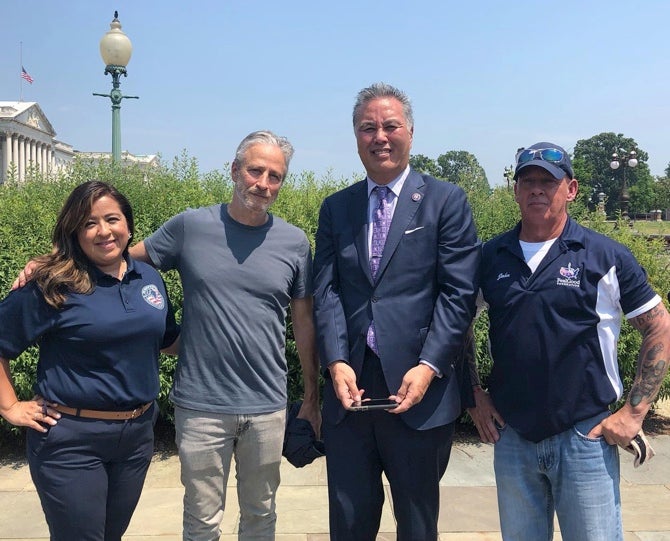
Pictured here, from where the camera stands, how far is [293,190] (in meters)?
7.11

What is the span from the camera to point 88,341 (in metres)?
2.43

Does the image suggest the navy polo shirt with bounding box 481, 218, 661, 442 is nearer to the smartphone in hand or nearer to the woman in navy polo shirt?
the smartphone in hand

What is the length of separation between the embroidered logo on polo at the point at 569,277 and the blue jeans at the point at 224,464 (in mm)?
1459

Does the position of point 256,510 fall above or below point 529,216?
below

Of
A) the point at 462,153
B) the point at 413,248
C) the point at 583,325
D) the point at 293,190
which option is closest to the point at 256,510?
the point at 413,248

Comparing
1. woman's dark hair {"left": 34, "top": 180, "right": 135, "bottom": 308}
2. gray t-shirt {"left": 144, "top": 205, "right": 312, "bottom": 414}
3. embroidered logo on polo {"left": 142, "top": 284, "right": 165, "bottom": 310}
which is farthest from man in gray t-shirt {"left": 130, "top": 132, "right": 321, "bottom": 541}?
woman's dark hair {"left": 34, "top": 180, "right": 135, "bottom": 308}

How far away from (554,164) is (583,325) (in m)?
0.66

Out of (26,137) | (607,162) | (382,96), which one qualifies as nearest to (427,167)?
(382,96)

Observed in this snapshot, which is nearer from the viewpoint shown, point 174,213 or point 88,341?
point 88,341

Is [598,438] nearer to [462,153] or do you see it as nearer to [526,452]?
[526,452]

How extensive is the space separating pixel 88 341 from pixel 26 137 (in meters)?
74.5

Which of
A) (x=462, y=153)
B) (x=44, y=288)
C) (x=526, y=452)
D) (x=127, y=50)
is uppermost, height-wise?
(x=462, y=153)

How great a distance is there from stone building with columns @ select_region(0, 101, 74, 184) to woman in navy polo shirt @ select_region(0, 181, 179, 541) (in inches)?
2368

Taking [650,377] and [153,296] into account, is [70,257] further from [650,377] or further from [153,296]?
[650,377]
